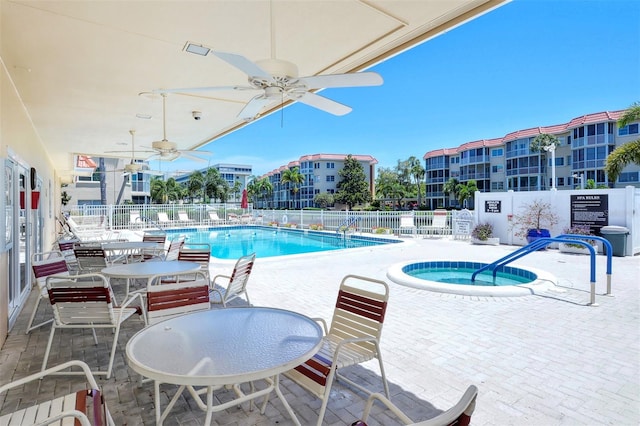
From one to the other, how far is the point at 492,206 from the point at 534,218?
4.68 feet

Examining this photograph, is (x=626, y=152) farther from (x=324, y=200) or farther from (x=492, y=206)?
(x=324, y=200)

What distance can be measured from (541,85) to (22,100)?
44.8 m

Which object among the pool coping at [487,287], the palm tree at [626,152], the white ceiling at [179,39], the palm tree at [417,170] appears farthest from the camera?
the palm tree at [417,170]

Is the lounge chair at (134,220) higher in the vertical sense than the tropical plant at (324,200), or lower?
lower

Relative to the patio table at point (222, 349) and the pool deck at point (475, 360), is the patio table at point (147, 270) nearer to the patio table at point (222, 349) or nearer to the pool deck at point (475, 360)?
the pool deck at point (475, 360)

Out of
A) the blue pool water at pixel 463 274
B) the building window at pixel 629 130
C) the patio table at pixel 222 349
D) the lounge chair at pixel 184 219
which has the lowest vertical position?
the blue pool water at pixel 463 274

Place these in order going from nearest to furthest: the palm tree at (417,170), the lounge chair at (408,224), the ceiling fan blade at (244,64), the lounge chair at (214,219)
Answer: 1. the ceiling fan blade at (244,64)
2. the lounge chair at (408,224)
3. the lounge chair at (214,219)
4. the palm tree at (417,170)

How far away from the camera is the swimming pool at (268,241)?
13.5 meters

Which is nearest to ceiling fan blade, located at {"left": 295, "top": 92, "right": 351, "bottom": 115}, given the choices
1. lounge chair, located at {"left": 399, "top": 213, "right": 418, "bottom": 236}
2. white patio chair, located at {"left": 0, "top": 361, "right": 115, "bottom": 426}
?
white patio chair, located at {"left": 0, "top": 361, "right": 115, "bottom": 426}

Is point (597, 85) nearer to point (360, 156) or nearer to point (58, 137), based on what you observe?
point (360, 156)

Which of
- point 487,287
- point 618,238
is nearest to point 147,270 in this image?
point 487,287

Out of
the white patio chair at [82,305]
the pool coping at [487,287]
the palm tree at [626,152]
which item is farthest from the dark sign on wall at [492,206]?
the white patio chair at [82,305]

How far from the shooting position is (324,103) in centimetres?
372

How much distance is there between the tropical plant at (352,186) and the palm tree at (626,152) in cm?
3400
